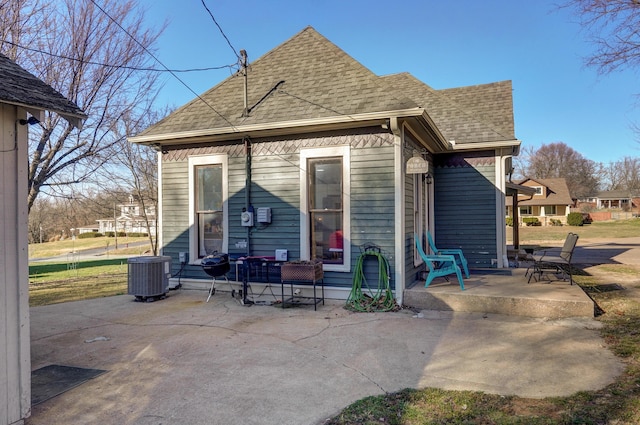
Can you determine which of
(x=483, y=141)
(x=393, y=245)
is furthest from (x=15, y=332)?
(x=483, y=141)

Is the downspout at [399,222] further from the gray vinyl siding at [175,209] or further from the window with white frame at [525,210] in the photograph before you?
the window with white frame at [525,210]

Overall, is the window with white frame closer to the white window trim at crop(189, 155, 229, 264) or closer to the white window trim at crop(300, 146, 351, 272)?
the white window trim at crop(300, 146, 351, 272)

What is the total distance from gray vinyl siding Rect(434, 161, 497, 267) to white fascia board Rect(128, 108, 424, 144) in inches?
145

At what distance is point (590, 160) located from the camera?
198ft

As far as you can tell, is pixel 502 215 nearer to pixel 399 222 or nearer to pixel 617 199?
pixel 399 222

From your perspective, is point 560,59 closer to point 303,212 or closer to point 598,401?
point 303,212

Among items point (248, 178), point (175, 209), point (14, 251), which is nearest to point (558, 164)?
point (248, 178)

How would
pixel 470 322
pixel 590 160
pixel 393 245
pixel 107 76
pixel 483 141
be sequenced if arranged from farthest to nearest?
pixel 590 160 < pixel 107 76 < pixel 483 141 < pixel 393 245 < pixel 470 322

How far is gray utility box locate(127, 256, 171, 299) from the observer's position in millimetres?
7069

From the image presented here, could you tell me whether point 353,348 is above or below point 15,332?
below

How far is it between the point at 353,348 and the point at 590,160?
2738 inches

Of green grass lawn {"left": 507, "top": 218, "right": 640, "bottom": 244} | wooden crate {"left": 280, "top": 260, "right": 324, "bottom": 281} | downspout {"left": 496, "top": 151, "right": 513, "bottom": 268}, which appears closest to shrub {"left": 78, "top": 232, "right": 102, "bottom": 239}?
green grass lawn {"left": 507, "top": 218, "right": 640, "bottom": 244}

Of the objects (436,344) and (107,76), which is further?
(107,76)

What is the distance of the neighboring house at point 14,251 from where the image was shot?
2732 mm
